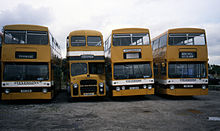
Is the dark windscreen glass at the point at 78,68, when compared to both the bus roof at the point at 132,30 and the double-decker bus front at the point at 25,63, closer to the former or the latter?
the double-decker bus front at the point at 25,63

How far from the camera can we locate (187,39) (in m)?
15.2

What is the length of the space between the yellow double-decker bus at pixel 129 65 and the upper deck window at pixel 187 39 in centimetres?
Answer: 165

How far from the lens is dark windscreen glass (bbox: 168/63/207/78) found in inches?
592

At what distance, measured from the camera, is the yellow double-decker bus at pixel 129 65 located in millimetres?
14680

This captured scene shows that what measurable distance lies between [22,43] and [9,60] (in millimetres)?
1223

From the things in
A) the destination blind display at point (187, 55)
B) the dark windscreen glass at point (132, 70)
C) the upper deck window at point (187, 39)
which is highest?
the upper deck window at point (187, 39)

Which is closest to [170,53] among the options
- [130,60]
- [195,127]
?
[130,60]

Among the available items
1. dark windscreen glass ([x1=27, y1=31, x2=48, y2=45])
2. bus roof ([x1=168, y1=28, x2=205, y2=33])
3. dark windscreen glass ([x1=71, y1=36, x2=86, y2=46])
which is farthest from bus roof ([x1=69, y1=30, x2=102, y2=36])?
bus roof ([x1=168, y1=28, x2=205, y2=33])

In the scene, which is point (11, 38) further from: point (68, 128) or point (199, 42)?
point (199, 42)

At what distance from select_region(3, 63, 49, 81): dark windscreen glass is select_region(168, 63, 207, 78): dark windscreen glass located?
7.82m

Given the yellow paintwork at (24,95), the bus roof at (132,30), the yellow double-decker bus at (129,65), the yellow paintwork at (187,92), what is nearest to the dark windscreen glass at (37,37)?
the yellow paintwork at (24,95)

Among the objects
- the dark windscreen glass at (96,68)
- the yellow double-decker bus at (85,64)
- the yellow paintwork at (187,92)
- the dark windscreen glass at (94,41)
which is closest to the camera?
the yellow double-decker bus at (85,64)

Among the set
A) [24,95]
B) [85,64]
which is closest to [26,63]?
[24,95]

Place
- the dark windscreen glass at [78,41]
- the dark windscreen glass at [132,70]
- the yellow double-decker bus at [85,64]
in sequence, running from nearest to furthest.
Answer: the yellow double-decker bus at [85,64] < the dark windscreen glass at [132,70] < the dark windscreen glass at [78,41]
